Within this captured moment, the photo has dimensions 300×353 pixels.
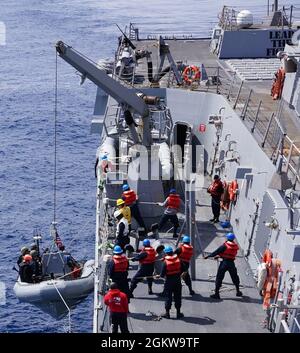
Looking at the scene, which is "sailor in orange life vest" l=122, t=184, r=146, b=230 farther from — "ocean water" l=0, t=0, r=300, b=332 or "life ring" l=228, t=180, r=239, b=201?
"ocean water" l=0, t=0, r=300, b=332

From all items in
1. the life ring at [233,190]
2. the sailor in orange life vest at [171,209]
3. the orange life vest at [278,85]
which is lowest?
the sailor in orange life vest at [171,209]

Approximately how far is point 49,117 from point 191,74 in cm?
2075

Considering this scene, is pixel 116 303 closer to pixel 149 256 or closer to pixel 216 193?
pixel 149 256

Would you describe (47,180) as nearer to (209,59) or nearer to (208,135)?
(209,59)

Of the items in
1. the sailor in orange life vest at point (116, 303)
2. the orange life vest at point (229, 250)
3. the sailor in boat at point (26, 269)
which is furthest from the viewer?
the sailor in boat at point (26, 269)

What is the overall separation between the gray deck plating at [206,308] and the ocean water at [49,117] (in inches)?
284

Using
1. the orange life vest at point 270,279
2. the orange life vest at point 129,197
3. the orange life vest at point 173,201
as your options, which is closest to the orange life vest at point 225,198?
the orange life vest at point 173,201

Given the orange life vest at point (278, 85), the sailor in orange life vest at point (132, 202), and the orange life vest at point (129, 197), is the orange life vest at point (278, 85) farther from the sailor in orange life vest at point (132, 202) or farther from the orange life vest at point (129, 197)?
the orange life vest at point (129, 197)

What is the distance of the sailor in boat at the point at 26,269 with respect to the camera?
2545 centimetres
